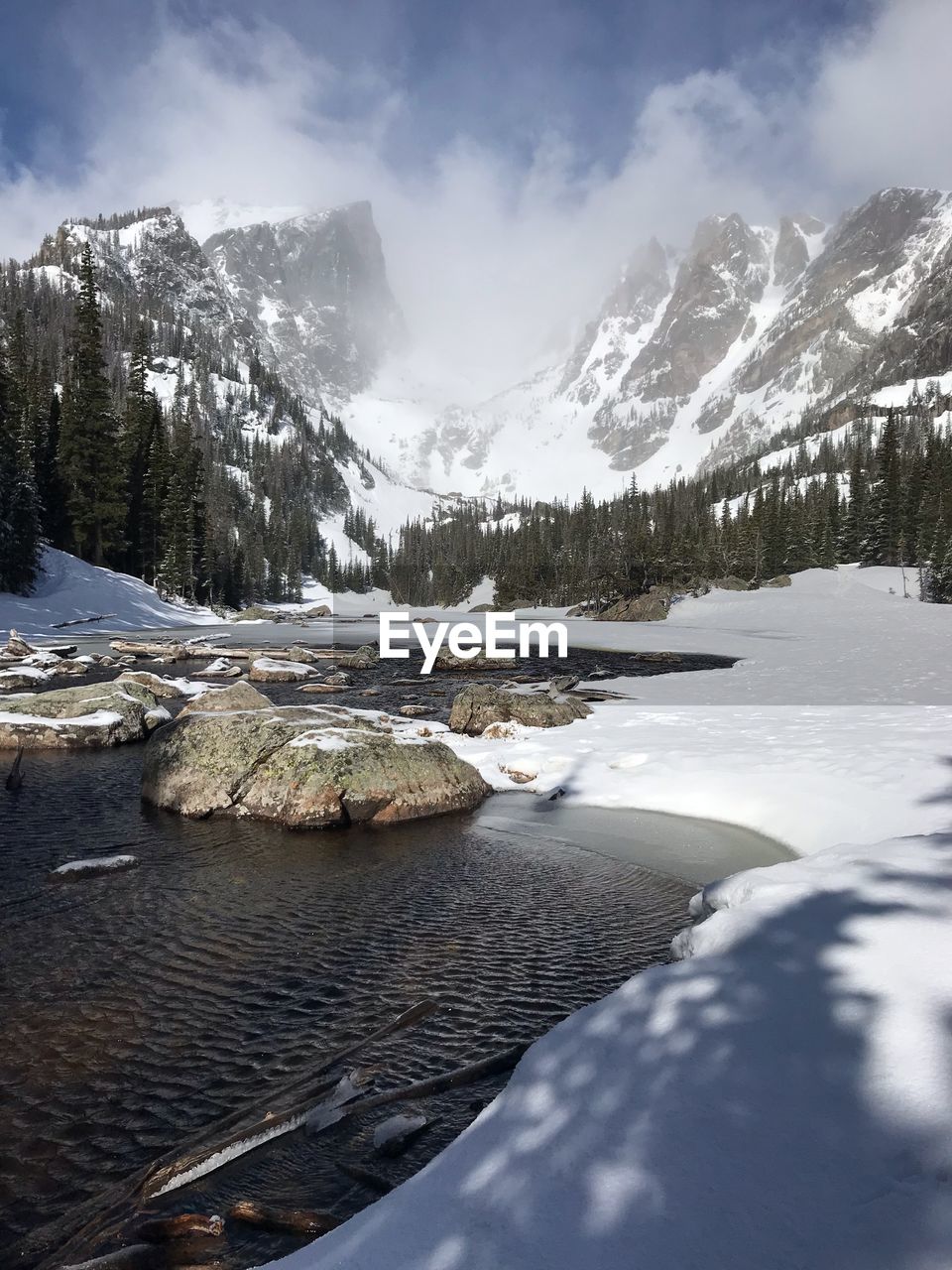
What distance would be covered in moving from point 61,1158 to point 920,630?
40310 millimetres

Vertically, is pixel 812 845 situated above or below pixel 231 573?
below

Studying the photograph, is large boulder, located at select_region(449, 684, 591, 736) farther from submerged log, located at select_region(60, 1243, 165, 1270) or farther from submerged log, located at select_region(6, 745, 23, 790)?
submerged log, located at select_region(60, 1243, 165, 1270)

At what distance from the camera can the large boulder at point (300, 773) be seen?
10219mm

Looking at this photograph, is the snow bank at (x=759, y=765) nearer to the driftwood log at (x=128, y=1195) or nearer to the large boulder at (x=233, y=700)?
the large boulder at (x=233, y=700)

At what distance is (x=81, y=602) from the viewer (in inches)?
1777

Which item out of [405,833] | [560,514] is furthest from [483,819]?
[560,514]

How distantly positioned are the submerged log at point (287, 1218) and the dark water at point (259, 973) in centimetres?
9

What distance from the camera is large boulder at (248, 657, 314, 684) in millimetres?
25000

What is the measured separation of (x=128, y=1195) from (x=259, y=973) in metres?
2.40

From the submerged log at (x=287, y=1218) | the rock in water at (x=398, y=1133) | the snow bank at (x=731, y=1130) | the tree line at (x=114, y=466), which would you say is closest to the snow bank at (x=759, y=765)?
the snow bank at (x=731, y=1130)

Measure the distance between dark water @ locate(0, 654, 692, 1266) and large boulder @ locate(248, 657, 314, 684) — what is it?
48.6ft

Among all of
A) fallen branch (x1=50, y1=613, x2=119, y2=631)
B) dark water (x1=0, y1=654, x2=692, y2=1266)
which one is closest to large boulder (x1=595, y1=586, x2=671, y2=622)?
fallen branch (x1=50, y1=613, x2=119, y2=631)

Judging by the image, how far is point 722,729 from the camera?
13977 millimetres

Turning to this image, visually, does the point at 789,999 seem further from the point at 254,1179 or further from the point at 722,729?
the point at 722,729
